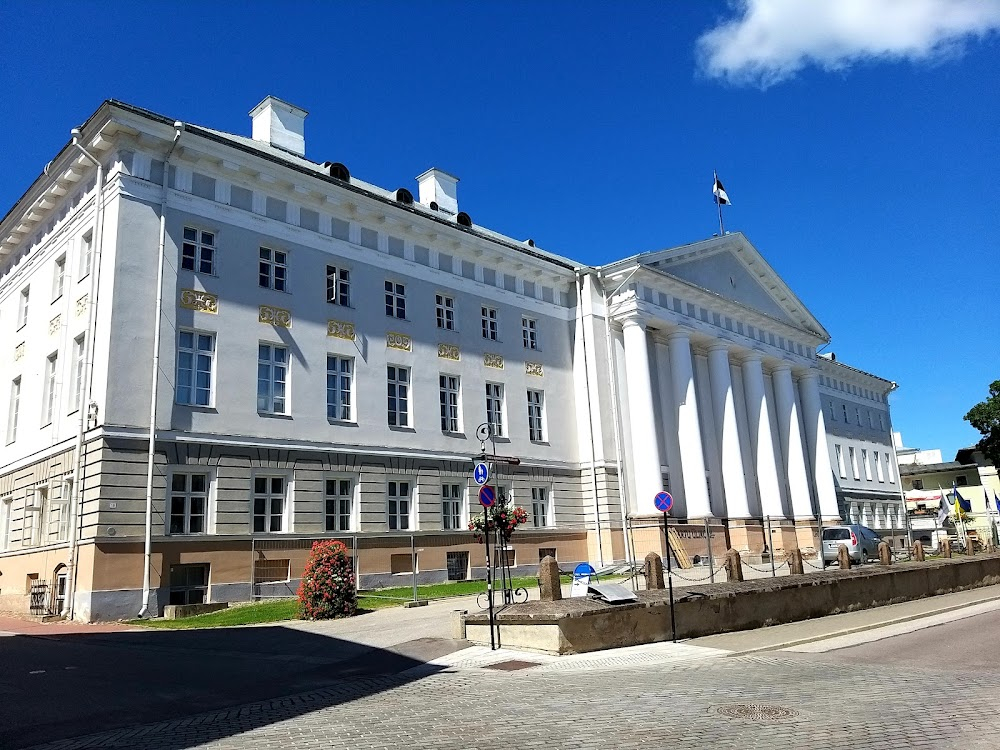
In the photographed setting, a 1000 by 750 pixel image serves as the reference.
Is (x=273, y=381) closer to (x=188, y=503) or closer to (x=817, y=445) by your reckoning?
(x=188, y=503)

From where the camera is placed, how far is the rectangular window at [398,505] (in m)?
29.1

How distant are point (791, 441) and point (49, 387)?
3889 centimetres

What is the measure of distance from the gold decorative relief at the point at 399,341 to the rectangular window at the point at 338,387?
6.39ft

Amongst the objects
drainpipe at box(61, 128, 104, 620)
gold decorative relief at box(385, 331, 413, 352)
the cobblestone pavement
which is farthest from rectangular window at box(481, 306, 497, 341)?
the cobblestone pavement

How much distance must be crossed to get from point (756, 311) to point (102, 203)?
33.9 m

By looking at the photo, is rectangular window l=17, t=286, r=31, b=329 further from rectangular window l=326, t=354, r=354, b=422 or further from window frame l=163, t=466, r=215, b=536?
rectangular window l=326, t=354, r=354, b=422

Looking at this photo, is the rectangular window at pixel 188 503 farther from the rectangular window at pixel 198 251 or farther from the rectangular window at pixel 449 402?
the rectangular window at pixel 449 402

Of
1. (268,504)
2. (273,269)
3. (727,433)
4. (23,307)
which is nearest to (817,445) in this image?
(727,433)

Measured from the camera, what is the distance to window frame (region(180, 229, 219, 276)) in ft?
83.2

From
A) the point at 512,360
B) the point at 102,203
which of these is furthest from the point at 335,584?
the point at 512,360

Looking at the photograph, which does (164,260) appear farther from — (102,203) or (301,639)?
(301,639)

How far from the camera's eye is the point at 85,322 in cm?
2478

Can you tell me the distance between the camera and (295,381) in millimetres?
27172

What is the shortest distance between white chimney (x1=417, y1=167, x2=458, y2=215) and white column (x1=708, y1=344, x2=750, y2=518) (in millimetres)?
15915
